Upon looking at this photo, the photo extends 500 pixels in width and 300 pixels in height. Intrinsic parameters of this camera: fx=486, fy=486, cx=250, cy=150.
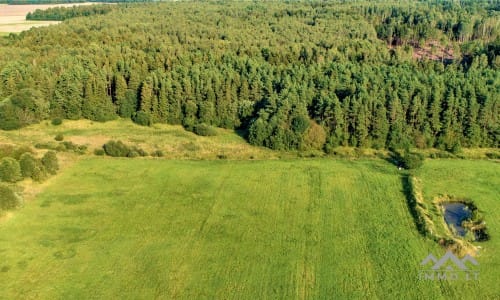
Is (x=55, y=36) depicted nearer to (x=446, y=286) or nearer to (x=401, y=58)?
(x=401, y=58)

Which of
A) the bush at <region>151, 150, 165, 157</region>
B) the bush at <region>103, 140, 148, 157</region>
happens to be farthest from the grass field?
the bush at <region>151, 150, 165, 157</region>

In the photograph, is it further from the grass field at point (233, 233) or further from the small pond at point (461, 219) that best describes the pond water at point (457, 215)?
the grass field at point (233, 233)

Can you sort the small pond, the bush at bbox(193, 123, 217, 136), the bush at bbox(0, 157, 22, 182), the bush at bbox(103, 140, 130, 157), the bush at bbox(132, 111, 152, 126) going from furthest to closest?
the bush at bbox(132, 111, 152, 126)
the bush at bbox(193, 123, 217, 136)
the bush at bbox(103, 140, 130, 157)
the bush at bbox(0, 157, 22, 182)
the small pond

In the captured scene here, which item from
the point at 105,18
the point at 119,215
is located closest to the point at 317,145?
the point at 119,215

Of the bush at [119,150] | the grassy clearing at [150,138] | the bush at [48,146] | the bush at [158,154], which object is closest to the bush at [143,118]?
the grassy clearing at [150,138]

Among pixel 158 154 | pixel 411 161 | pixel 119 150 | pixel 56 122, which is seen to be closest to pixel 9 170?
pixel 119 150

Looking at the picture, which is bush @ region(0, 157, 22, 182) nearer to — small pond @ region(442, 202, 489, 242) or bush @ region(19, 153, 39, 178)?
bush @ region(19, 153, 39, 178)

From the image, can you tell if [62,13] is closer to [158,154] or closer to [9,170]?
[158,154]

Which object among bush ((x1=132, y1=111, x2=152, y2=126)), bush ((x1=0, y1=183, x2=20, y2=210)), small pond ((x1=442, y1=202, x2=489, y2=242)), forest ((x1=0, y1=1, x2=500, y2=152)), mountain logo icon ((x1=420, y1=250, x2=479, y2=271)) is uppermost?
forest ((x1=0, y1=1, x2=500, y2=152))
